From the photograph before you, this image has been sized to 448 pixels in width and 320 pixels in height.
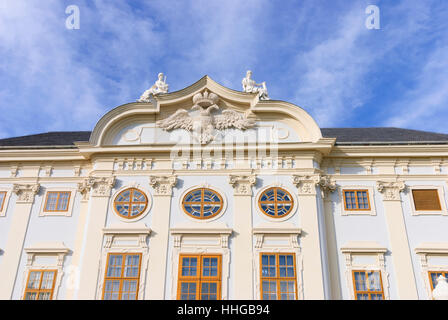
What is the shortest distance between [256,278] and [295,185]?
14.9ft

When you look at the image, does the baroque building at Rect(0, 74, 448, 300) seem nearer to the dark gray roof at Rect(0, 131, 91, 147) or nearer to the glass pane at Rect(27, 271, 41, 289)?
the glass pane at Rect(27, 271, 41, 289)

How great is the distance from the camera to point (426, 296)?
1714 cm

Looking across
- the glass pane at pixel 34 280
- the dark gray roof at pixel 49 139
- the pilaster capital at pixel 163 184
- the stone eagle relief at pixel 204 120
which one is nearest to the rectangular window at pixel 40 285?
the glass pane at pixel 34 280

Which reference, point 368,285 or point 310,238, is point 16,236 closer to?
point 310,238

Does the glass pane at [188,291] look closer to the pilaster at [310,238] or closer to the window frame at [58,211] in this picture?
the pilaster at [310,238]

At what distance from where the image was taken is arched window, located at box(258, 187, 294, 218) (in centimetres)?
1862

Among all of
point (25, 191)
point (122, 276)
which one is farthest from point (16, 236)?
point (122, 276)

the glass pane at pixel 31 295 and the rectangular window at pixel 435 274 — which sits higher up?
the rectangular window at pixel 435 274

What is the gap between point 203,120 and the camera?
20.6 m

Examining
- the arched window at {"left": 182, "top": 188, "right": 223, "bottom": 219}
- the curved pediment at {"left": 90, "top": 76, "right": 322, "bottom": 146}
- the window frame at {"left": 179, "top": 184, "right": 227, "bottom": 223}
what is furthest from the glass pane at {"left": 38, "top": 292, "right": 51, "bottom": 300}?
the curved pediment at {"left": 90, "top": 76, "right": 322, "bottom": 146}

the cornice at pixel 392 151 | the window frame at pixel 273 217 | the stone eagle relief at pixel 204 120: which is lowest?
the window frame at pixel 273 217

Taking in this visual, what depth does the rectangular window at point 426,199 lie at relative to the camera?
62.7 feet

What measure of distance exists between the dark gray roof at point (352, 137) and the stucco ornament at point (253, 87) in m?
4.27

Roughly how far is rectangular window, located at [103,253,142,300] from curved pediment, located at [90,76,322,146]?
5.48 m
